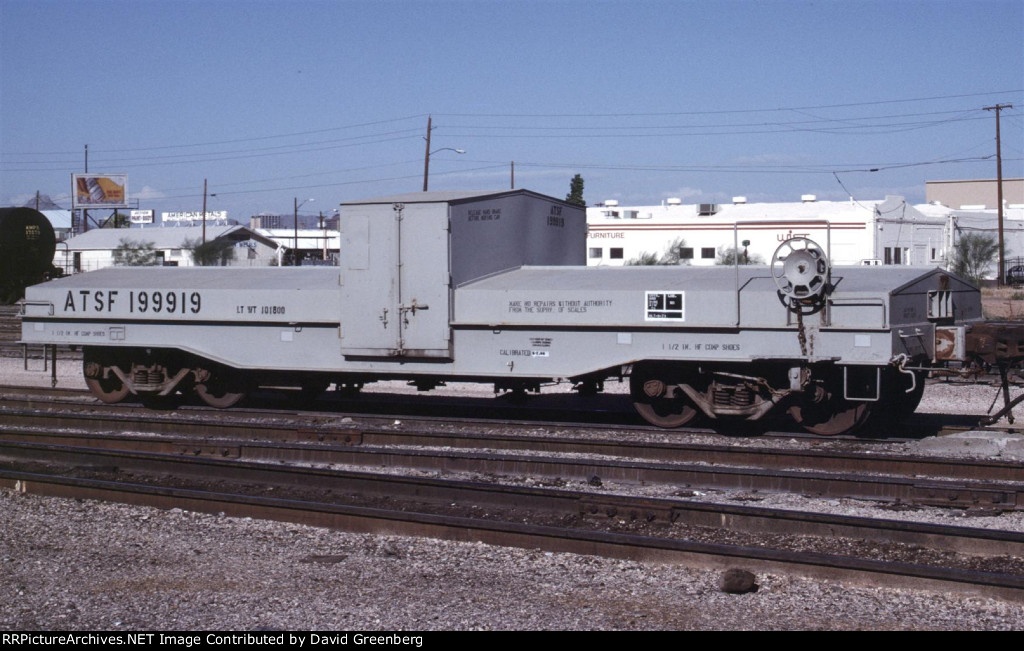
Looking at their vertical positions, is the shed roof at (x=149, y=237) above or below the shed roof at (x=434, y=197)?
above

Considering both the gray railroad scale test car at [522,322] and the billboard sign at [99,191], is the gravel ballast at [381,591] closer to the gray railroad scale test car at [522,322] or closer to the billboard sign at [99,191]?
the gray railroad scale test car at [522,322]

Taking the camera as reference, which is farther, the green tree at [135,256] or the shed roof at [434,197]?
the green tree at [135,256]

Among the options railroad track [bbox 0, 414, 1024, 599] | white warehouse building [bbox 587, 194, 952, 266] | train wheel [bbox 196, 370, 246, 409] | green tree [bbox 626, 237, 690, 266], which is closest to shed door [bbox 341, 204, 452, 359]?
railroad track [bbox 0, 414, 1024, 599]

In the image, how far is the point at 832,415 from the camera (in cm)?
1232

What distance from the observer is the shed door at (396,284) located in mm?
12820

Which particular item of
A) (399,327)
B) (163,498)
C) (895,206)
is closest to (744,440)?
(399,327)

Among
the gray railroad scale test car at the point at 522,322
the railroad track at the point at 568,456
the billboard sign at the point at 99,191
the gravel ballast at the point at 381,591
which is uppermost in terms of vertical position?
the billboard sign at the point at 99,191

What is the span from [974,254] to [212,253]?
141 ft

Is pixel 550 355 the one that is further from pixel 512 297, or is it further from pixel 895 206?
pixel 895 206

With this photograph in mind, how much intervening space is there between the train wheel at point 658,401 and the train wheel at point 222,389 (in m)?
5.82

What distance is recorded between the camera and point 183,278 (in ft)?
50.0

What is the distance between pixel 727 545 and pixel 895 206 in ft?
158

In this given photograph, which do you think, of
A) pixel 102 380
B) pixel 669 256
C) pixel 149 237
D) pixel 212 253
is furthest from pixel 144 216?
pixel 102 380

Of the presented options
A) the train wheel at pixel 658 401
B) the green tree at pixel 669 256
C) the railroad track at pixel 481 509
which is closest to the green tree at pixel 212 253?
the green tree at pixel 669 256
